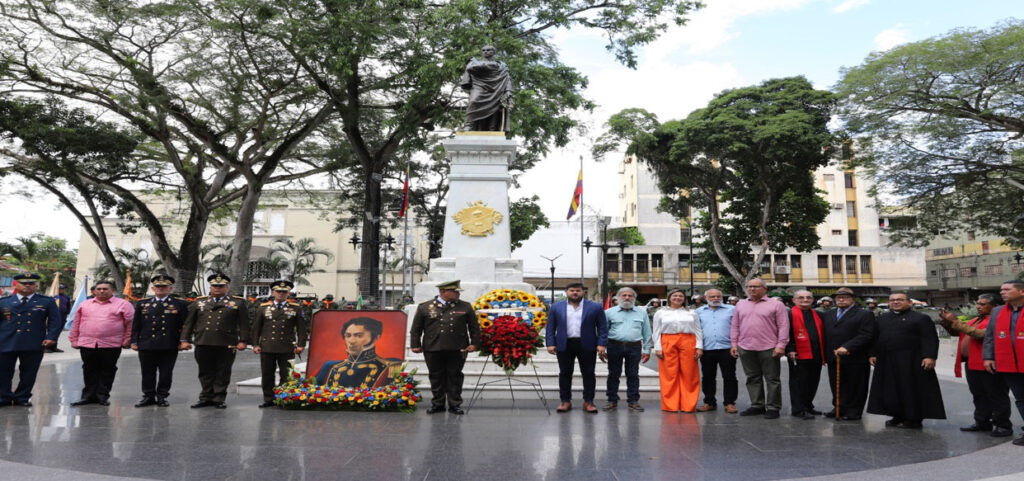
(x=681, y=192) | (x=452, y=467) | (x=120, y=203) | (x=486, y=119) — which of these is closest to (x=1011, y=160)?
(x=681, y=192)

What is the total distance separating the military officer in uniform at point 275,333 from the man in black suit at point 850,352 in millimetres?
6297

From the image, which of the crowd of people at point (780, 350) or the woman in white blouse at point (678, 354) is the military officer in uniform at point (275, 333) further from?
the woman in white blouse at point (678, 354)

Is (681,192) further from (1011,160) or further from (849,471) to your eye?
(849,471)

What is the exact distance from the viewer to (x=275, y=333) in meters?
7.89

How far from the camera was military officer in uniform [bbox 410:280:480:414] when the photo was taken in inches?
292

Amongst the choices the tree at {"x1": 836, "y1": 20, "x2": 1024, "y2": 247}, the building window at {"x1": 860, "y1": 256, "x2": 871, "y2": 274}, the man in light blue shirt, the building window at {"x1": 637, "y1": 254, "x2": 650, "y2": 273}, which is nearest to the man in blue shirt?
the man in light blue shirt

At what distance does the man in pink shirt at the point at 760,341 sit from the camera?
755cm

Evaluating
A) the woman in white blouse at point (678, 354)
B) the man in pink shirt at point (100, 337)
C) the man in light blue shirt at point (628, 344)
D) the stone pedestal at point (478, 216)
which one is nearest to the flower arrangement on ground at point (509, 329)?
the man in light blue shirt at point (628, 344)

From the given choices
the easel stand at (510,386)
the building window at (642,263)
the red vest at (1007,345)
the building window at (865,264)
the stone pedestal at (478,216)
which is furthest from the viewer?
the building window at (865,264)

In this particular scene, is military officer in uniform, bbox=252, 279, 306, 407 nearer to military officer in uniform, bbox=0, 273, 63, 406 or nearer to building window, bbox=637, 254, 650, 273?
military officer in uniform, bbox=0, 273, 63, 406

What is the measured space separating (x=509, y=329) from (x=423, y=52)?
1262cm

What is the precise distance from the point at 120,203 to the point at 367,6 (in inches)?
568

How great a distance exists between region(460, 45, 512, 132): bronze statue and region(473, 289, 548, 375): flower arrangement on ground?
403cm

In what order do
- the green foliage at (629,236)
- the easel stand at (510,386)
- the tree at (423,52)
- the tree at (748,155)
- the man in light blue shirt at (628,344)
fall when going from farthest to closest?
the green foliage at (629,236) → the tree at (748,155) → the tree at (423,52) → the easel stand at (510,386) → the man in light blue shirt at (628,344)
